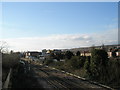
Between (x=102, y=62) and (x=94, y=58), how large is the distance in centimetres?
103

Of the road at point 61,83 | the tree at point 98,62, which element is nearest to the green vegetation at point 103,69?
the tree at point 98,62

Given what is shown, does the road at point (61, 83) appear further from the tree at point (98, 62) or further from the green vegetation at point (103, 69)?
the tree at point (98, 62)

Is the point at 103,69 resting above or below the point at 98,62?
below

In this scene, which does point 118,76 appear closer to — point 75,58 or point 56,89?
point 56,89

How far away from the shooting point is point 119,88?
46.0 ft

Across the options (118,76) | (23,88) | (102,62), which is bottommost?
(23,88)

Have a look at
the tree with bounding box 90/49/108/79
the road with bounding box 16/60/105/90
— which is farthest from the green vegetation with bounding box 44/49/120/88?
the road with bounding box 16/60/105/90

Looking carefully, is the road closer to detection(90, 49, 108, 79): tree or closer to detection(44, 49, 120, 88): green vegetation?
detection(44, 49, 120, 88): green vegetation

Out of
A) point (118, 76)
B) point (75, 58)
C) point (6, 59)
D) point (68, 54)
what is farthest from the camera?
point (68, 54)

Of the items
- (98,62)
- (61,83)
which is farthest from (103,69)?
(61,83)

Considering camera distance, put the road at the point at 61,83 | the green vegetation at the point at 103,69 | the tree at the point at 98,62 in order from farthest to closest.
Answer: the tree at the point at 98,62, the green vegetation at the point at 103,69, the road at the point at 61,83

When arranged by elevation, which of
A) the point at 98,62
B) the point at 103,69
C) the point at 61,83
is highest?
the point at 98,62

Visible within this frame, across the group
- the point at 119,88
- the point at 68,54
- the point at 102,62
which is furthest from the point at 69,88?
the point at 68,54

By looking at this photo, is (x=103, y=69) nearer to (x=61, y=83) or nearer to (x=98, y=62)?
(x=98, y=62)
